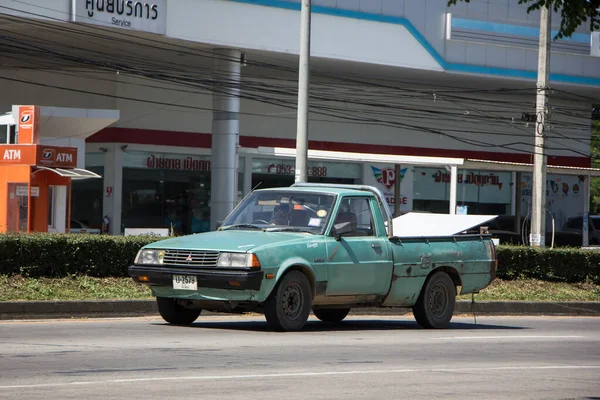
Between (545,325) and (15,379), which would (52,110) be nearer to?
(545,325)

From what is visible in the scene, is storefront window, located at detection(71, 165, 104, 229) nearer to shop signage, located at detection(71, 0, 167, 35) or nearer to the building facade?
the building facade

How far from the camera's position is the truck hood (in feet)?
39.3

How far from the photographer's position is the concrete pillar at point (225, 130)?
120 ft

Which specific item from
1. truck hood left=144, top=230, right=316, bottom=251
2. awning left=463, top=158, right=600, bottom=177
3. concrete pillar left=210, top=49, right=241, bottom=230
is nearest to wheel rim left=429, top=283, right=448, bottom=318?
truck hood left=144, top=230, right=316, bottom=251

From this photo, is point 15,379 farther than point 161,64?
No

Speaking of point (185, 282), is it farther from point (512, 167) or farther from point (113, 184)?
point (113, 184)

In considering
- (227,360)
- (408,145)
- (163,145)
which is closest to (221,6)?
(163,145)

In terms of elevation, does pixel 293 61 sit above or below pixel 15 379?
above

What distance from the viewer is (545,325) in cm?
1700

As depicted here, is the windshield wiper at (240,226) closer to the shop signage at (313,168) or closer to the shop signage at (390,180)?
the shop signage at (313,168)

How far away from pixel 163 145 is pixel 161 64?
3.26m

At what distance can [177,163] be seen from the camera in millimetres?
41094

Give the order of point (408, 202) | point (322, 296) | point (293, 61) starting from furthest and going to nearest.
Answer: point (408, 202)
point (293, 61)
point (322, 296)

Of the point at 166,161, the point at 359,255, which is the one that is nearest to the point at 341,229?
the point at 359,255
